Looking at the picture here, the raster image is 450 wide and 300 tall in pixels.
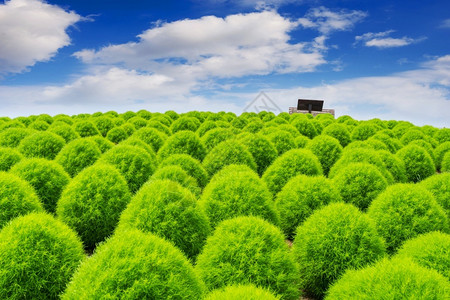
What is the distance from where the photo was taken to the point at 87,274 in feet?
13.3

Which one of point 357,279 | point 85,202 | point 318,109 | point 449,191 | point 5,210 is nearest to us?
point 357,279

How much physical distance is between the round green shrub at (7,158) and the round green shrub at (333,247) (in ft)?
31.1

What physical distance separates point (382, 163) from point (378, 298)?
8.47 m

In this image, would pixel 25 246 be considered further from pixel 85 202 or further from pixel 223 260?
pixel 223 260

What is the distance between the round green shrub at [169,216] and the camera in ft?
20.4

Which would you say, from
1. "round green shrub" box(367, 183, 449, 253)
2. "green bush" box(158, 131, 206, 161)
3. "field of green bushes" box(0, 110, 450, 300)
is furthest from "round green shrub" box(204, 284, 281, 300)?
"green bush" box(158, 131, 206, 161)

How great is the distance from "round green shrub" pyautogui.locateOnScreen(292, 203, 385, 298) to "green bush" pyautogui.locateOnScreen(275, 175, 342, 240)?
1672 mm

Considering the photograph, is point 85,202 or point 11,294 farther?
point 85,202

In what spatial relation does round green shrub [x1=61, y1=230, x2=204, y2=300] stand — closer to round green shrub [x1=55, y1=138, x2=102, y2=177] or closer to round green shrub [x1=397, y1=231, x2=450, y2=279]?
round green shrub [x1=397, y1=231, x2=450, y2=279]

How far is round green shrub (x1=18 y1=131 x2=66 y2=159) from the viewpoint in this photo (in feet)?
42.3

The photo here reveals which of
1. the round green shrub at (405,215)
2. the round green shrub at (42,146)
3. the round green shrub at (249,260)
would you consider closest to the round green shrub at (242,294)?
the round green shrub at (249,260)

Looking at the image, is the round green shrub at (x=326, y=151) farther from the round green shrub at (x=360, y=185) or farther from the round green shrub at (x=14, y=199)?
the round green shrub at (x=14, y=199)

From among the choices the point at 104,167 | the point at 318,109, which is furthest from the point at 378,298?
the point at 318,109

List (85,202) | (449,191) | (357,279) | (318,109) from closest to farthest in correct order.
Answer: (357,279)
(85,202)
(449,191)
(318,109)
